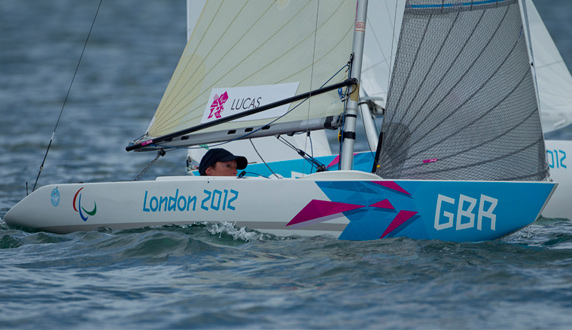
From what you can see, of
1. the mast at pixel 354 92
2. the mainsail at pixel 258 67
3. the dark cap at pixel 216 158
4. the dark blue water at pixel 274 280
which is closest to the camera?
the dark blue water at pixel 274 280

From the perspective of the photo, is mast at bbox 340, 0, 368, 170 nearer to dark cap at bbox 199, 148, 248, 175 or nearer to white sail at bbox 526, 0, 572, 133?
dark cap at bbox 199, 148, 248, 175

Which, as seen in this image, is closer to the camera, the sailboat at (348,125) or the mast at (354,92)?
the sailboat at (348,125)

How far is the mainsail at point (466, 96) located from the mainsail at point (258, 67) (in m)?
0.62

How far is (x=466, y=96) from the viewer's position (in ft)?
21.4

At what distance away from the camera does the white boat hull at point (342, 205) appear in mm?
6172

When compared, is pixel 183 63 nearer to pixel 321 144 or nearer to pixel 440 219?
pixel 440 219

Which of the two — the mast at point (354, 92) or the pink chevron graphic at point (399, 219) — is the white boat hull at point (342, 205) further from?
the mast at point (354, 92)

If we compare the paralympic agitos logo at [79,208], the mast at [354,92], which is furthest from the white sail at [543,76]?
the paralympic agitos logo at [79,208]

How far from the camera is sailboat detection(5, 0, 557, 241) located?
6.23 meters

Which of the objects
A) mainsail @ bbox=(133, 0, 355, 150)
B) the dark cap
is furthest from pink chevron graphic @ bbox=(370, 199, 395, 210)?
the dark cap

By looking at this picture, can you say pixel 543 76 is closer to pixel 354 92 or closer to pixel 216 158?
pixel 354 92

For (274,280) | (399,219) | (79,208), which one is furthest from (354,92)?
(79,208)

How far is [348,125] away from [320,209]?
32.9 inches

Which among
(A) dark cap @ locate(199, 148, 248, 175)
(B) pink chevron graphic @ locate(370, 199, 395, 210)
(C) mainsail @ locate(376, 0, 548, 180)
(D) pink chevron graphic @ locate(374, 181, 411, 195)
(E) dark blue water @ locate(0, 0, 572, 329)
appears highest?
(C) mainsail @ locate(376, 0, 548, 180)
